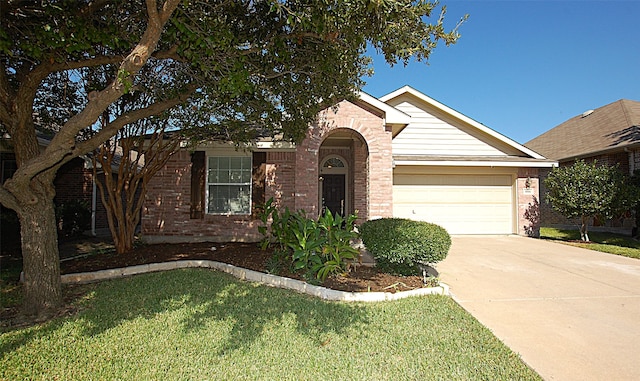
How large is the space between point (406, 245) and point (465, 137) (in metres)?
9.88

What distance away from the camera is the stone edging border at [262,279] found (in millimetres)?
4855

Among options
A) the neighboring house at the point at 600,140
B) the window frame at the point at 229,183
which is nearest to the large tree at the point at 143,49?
the window frame at the point at 229,183

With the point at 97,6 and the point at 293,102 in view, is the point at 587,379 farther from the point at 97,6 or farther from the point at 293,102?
the point at 97,6

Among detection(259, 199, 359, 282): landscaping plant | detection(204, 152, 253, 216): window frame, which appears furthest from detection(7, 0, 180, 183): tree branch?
detection(204, 152, 253, 216): window frame

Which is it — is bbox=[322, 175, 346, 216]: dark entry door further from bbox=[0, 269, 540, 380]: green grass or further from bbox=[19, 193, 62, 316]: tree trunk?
bbox=[19, 193, 62, 316]: tree trunk

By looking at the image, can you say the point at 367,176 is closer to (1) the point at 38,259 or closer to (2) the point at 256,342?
(2) the point at 256,342

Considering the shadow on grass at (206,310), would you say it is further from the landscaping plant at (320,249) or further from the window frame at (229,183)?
the window frame at (229,183)

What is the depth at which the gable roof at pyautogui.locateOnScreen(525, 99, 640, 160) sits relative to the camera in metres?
13.7

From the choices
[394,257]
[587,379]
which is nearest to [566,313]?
[587,379]

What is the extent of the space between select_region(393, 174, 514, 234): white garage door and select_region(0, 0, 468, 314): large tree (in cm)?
799

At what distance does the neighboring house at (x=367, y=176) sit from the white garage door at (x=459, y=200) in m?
0.04

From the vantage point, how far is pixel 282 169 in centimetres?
999

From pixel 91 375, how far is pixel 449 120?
46.7 ft

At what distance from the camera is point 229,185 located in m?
10.1
